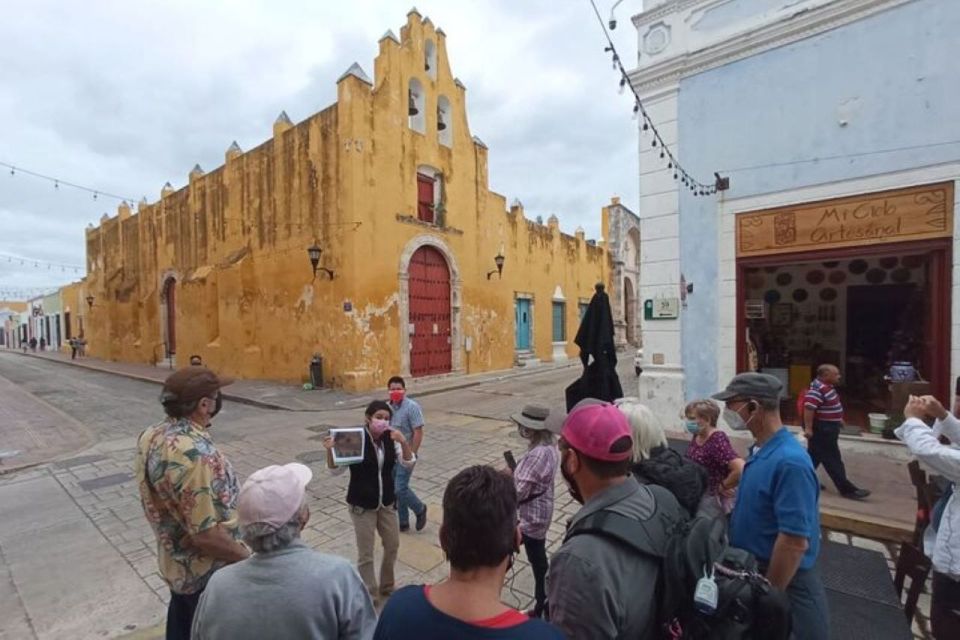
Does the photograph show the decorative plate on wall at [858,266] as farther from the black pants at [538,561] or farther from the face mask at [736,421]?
the black pants at [538,561]

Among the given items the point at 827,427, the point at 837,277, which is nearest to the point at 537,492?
the point at 827,427

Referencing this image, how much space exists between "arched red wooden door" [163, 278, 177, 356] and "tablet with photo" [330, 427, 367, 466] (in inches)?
847

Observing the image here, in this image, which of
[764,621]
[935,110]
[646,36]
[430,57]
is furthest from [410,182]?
[764,621]

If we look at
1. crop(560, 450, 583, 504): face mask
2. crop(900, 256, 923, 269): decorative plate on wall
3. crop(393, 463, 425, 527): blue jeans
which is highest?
crop(900, 256, 923, 269): decorative plate on wall

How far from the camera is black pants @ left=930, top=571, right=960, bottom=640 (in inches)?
94.8

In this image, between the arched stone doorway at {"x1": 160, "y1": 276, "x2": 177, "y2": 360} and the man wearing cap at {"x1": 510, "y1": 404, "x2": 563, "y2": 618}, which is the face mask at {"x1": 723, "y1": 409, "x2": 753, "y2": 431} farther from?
the arched stone doorway at {"x1": 160, "y1": 276, "x2": 177, "y2": 360}

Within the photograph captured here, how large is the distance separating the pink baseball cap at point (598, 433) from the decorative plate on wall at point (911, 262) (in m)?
9.35

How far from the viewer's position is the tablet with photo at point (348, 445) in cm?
304

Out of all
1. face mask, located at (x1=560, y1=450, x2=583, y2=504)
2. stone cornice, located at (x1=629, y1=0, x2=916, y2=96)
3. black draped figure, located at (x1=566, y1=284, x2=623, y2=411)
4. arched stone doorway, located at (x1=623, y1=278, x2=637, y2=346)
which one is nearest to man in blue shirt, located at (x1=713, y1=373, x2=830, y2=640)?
face mask, located at (x1=560, y1=450, x2=583, y2=504)

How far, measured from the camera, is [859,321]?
910 centimetres

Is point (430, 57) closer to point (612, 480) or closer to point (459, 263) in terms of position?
point (459, 263)

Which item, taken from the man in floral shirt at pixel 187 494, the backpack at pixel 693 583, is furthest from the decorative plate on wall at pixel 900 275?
the man in floral shirt at pixel 187 494

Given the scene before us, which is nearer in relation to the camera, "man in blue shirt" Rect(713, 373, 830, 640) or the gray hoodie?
the gray hoodie

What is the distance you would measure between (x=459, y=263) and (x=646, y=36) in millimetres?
9760
